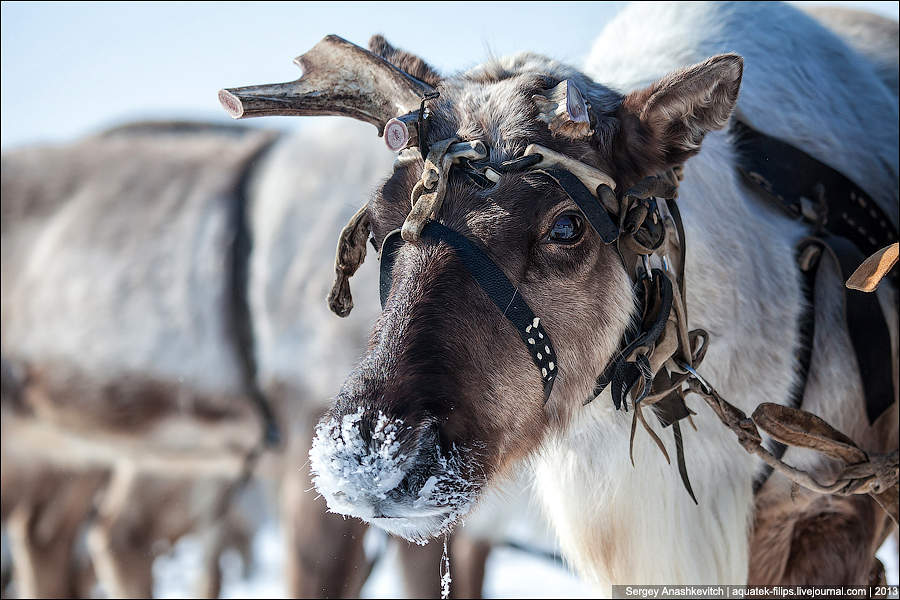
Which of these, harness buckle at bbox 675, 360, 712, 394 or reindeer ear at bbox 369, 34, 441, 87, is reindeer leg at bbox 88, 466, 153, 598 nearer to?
reindeer ear at bbox 369, 34, 441, 87

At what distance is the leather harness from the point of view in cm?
175

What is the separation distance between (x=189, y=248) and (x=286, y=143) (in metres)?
0.82

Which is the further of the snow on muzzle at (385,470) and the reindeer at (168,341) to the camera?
the reindeer at (168,341)

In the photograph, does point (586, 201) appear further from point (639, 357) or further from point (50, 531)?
point (50, 531)

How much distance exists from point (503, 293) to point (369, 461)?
0.42 metres

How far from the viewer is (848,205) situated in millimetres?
2520

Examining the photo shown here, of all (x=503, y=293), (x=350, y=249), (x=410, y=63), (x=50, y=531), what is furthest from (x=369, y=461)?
(x=50, y=531)

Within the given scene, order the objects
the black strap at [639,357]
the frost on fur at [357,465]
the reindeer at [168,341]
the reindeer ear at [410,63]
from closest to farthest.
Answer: the frost on fur at [357,465] < the black strap at [639,357] < the reindeer ear at [410,63] < the reindeer at [168,341]

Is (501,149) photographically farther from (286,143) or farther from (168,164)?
(168,164)

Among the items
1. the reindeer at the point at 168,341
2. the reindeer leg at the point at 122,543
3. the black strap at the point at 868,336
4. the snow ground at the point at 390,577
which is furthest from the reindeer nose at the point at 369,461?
the reindeer leg at the point at 122,543

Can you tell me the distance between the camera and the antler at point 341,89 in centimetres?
200

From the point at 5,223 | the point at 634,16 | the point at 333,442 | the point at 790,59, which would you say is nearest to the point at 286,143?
the point at 5,223

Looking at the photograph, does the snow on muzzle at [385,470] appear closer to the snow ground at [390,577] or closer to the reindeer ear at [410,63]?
the reindeer ear at [410,63]

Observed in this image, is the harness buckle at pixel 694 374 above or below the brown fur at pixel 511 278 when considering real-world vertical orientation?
below
